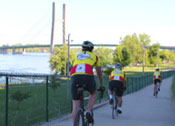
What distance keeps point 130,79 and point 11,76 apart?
18.0 meters

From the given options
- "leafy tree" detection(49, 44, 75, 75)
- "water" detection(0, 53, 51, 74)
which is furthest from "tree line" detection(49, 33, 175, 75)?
"water" detection(0, 53, 51, 74)

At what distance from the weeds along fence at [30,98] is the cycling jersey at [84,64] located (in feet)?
4.56

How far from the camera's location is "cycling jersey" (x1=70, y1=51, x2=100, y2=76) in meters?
5.23

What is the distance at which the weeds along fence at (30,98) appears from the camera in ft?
20.8

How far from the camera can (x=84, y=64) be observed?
525 centimetres

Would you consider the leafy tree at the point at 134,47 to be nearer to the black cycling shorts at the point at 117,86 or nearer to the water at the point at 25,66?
the water at the point at 25,66

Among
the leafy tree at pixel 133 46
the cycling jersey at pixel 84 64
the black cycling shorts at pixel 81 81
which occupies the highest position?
the leafy tree at pixel 133 46

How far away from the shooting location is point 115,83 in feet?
31.5

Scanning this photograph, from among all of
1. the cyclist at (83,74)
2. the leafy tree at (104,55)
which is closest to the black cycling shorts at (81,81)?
the cyclist at (83,74)

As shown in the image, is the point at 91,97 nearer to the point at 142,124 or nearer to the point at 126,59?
the point at 142,124

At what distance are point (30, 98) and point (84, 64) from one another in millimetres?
2327

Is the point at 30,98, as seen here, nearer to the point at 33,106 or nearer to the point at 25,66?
the point at 33,106

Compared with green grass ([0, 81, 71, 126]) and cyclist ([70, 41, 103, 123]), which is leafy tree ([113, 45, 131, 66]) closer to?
green grass ([0, 81, 71, 126])

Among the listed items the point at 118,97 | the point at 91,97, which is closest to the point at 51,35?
the point at 118,97
